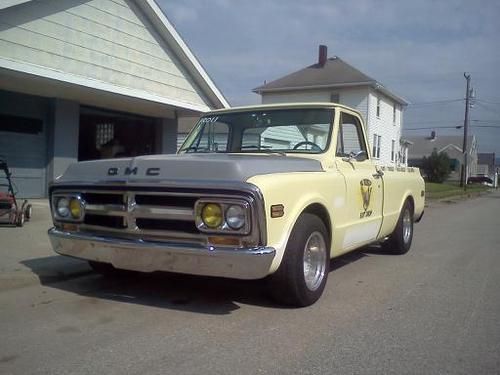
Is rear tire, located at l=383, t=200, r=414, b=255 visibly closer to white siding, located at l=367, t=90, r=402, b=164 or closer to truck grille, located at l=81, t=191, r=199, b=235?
truck grille, located at l=81, t=191, r=199, b=235

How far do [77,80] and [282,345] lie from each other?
9.02m

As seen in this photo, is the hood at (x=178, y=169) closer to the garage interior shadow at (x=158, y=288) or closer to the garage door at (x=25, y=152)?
the garage interior shadow at (x=158, y=288)

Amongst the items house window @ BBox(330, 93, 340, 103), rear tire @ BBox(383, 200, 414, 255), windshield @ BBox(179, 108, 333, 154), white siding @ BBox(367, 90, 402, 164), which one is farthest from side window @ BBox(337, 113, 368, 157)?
house window @ BBox(330, 93, 340, 103)

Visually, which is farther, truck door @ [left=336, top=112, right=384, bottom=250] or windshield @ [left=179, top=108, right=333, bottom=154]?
windshield @ [left=179, top=108, right=333, bottom=154]

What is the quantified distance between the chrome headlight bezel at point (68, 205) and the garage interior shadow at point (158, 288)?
785 millimetres

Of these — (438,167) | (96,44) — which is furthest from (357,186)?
(438,167)

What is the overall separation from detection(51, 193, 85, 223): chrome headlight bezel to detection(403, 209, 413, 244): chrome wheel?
4.97 metres

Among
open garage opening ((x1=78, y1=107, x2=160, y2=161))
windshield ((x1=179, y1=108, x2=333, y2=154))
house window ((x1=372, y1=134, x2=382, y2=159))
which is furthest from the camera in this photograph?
house window ((x1=372, y1=134, x2=382, y2=159))

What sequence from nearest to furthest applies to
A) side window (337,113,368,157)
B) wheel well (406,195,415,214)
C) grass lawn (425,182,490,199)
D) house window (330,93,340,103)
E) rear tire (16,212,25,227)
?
side window (337,113,368,157), wheel well (406,195,415,214), rear tire (16,212,25,227), grass lawn (425,182,490,199), house window (330,93,340,103)

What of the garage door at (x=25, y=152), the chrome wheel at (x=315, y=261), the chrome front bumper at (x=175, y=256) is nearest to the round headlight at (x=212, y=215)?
the chrome front bumper at (x=175, y=256)

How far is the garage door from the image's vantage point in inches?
477

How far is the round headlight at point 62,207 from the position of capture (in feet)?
16.7

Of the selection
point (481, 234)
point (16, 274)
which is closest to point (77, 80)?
point (16, 274)

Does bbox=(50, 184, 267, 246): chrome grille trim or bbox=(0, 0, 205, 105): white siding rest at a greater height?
bbox=(0, 0, 205, 105): white siding
